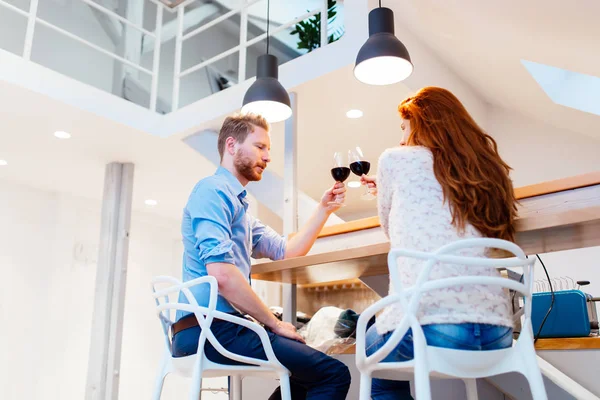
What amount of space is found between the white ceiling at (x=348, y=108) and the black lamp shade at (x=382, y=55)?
2.00 ft

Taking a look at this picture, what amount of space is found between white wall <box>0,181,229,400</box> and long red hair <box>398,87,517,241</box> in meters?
4.70

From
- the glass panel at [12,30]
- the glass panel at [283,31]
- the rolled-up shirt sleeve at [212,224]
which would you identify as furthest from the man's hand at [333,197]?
the glass panel at [12,30]

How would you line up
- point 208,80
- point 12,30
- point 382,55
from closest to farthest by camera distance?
point 382,55 < point 12,30 < point 208,80

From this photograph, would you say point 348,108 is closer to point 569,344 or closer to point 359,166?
point 359,166

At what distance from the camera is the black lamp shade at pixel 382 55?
2.39m

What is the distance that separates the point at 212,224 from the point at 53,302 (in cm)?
438

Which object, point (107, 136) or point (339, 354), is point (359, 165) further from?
point (107, 136)

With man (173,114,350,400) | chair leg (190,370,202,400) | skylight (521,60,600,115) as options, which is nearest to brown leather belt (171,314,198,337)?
man (173,114,350,400)

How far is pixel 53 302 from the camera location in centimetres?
526

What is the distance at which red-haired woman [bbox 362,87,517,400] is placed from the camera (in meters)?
1.16

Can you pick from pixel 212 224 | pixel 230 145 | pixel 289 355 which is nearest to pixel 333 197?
pixel 230 145

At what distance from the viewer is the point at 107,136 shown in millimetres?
4297

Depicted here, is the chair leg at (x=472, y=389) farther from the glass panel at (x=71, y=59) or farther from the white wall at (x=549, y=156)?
the glass panel at (x=71, y=59)

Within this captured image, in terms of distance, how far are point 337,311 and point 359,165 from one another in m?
0.83
